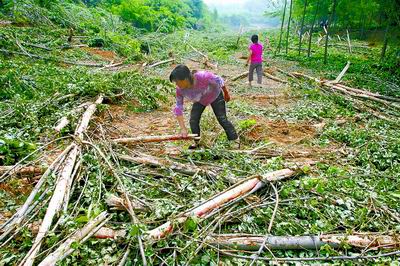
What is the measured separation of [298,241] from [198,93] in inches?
97.8

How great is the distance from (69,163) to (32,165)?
1.73 feet

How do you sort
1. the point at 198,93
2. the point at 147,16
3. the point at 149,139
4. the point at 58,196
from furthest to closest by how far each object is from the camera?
the point at 147,16 → the point at 198,93 → the point at 149,139 → the point at 58,196

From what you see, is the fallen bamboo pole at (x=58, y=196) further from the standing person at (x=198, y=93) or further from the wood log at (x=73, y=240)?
the standing person at (x=198, y=93)

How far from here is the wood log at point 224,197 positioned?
108 inches

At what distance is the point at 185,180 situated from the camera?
365 cm

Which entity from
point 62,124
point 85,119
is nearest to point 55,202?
point 62,124

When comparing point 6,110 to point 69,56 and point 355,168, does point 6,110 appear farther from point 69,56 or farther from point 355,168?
point 69,56

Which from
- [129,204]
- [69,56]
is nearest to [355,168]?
[129,204]

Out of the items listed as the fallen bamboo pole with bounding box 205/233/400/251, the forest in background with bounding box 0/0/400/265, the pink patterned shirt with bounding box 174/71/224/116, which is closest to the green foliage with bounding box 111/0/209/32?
the forest in background with bounding box 0/0/400/265

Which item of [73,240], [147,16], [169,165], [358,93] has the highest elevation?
[73,240]

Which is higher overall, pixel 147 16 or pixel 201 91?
pixel 201 91

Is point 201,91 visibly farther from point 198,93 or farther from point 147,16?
point 147,16

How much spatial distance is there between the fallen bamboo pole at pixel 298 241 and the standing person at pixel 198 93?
77.5 inches

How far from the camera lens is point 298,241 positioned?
2867mm
